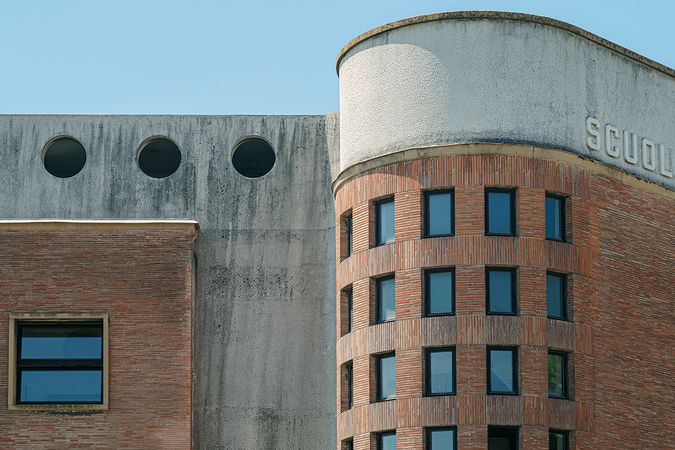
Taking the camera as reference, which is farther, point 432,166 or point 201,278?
point 201,278

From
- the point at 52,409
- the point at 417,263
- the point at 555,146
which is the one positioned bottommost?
the point at 52,409

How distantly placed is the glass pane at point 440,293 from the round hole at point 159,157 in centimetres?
1112

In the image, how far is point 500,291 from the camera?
51875 millimetres

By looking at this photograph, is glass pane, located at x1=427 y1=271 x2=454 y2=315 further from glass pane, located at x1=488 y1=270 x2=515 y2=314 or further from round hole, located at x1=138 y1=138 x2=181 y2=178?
round hole, located at x1=138 y1=138 x2=181 y2=178

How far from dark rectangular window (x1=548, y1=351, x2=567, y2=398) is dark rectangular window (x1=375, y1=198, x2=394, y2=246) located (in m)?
6.05

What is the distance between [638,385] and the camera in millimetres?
54031

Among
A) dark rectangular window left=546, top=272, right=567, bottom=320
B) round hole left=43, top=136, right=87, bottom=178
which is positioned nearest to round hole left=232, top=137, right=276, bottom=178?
round hole left=43, top=136, right=87, bottom=178

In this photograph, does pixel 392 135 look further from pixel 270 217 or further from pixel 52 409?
pixel 52 409

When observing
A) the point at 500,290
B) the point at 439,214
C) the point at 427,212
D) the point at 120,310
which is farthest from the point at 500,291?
the point at 120,310

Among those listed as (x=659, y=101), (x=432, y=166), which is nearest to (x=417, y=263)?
(x=432, y=166)

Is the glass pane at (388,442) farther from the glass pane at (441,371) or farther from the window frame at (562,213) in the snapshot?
the window frame at (562,213)

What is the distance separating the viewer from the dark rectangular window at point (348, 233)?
54750 mm

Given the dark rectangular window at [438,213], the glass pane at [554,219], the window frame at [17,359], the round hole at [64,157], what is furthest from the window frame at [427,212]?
the round hole at [64,157]

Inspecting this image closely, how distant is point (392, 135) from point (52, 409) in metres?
13.6
